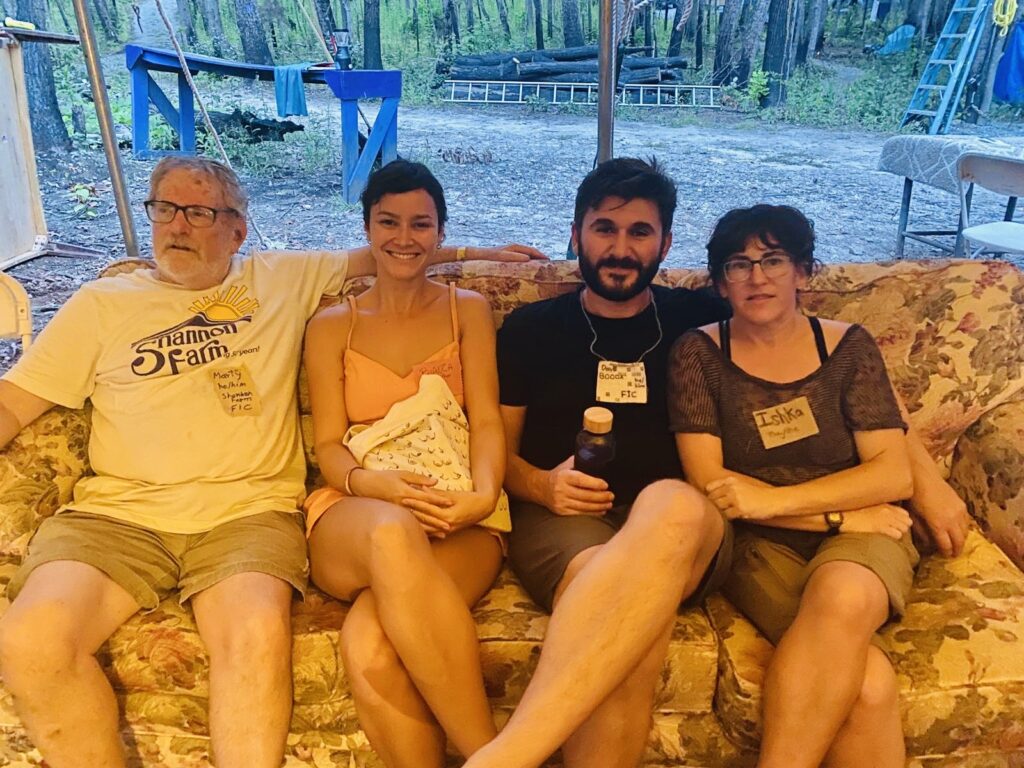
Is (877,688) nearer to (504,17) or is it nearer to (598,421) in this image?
(598,421)

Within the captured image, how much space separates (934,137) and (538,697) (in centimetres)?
367

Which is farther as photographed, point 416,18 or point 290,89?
point 290,89

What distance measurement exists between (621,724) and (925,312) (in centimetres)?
117

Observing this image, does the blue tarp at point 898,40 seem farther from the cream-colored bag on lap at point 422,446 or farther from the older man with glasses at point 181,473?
the cream-colored bag on lap at point 422,446

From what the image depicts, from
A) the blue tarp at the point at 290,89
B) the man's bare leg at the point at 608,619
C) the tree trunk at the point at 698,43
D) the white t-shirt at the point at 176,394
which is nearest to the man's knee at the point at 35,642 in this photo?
the white t-shirt at the point at 176,394

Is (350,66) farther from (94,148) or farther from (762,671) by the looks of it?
(762,671)

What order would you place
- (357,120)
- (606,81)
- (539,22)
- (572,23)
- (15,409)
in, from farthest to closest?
(357,120)
(539,22)
(572,23)
(606,81)
(15,409)

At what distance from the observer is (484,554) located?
4.61 feet

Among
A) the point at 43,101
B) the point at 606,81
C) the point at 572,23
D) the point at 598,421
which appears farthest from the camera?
the point at 43,101

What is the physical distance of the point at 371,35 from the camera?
345 centimetres

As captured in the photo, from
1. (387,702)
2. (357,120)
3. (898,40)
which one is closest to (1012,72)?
(898,40)

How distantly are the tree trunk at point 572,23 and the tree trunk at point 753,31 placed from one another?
35.8 inches

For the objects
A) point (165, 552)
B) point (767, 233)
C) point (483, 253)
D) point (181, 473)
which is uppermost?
point (767, 233)

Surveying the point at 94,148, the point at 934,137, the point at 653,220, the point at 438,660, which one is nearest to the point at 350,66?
the point at 94,148
